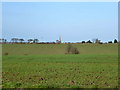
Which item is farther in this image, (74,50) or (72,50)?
(72,50)

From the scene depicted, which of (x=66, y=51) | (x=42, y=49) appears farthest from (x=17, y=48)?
(x=66, y=51)

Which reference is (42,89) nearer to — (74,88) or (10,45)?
(74,88)

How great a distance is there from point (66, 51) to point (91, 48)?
9.33 meters

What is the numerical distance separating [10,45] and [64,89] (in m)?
60.5

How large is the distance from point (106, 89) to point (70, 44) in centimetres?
5339

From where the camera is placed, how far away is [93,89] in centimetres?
1080

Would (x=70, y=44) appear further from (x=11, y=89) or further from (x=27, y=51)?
(x=11, y=89)

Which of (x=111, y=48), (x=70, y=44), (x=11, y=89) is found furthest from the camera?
(x=111, y=48)

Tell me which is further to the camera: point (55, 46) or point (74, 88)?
point (55, 46)

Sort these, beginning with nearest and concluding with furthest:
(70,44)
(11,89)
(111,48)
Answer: (11,89) < (70,44) < (111,48)

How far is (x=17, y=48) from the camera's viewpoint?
69.1 meters

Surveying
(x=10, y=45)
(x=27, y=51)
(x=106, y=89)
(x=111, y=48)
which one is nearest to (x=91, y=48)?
(x=111, y=48)

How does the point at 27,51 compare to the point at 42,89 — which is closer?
the point at 42,89

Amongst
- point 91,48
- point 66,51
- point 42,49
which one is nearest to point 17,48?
point 42,49
